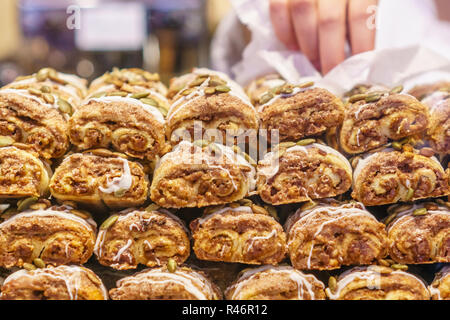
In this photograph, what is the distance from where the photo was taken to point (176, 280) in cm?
159

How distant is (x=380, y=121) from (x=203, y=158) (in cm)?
72

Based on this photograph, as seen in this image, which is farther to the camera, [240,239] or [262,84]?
[262,84]

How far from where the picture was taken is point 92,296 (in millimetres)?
1591

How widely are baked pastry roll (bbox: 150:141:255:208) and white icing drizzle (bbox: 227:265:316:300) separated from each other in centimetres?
30

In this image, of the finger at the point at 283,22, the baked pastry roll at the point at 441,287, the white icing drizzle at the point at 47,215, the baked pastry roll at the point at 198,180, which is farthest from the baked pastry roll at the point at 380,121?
the white icing drizzle at the point at 47,215

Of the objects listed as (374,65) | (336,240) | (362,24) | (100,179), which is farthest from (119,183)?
(362,24)

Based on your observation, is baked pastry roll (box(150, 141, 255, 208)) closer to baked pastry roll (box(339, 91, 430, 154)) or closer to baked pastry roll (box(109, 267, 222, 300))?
baked pastry roll (box(109, 267, 222, 300))

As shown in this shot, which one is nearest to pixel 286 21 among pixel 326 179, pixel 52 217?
pixel 326 179

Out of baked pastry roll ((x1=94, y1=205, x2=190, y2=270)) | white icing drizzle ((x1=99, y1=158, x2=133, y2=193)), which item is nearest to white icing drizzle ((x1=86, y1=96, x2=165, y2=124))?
white icing drizzle ((x1=99, y1=158, x2=133, y2=193))

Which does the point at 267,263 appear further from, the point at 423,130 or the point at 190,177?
the point at 423,130

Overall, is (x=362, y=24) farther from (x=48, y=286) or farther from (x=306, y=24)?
(x=48, y=286)

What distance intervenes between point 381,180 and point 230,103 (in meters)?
0.66

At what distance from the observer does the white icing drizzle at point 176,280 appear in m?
1.59

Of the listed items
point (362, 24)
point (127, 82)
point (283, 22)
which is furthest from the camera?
point (283, 22)
